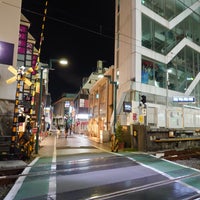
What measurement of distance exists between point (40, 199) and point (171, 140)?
13746mm

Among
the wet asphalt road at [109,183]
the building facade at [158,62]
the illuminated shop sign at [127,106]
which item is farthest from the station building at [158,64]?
the wet asphalt road at [109,183]

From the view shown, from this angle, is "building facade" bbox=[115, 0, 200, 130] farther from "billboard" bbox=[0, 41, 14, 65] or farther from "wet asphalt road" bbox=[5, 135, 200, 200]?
"billboard" bbox=[0, 41, 14, 65]

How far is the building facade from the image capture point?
21097 millimetres

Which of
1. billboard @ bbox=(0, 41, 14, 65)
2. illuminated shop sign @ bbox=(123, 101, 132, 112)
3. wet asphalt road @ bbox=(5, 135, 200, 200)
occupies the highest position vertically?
billboard @ bbox=(0, 41, 14, 65)

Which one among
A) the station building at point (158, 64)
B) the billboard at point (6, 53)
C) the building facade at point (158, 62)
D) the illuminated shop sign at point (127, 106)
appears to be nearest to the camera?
the billboard at point (6, 53)

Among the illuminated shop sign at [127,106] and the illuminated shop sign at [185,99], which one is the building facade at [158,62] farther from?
the illuminated shop sign at [127,106]

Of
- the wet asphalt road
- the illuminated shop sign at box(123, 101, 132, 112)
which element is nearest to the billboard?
the wet asphalt road

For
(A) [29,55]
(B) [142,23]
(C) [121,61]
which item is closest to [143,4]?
(B) [142,23]

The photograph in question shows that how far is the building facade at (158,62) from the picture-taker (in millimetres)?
21097

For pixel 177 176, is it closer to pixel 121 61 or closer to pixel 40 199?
pixel 40 199

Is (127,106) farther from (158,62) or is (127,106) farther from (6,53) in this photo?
(6,53)

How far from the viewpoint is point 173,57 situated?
81.9 ft

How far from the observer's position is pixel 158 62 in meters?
23.3

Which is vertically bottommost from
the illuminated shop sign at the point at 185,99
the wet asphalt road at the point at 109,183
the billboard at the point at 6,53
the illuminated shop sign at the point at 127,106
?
the wet asphalt road at the point at 109,183
